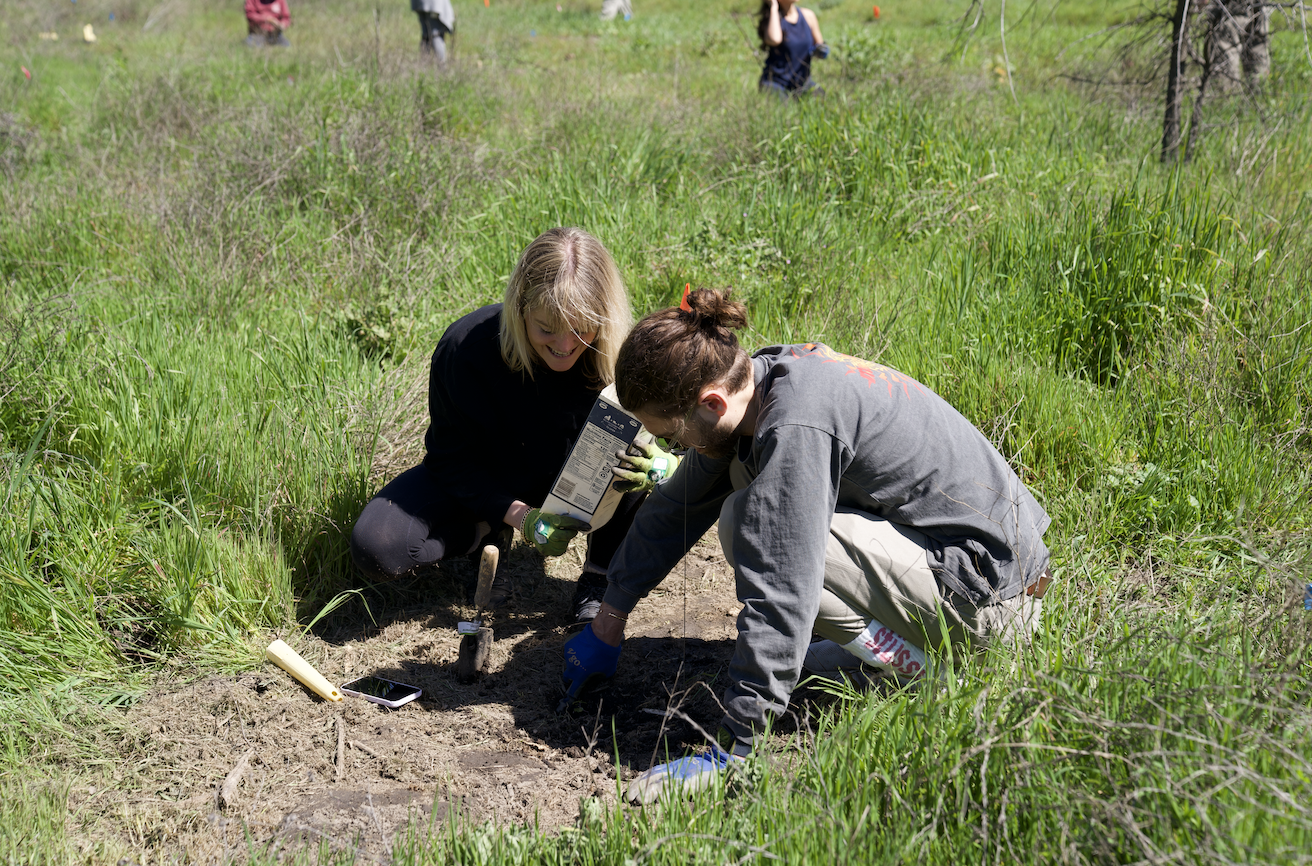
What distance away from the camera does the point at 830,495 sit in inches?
77.9

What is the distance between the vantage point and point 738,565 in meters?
2.02

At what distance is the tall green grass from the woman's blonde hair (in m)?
0.88

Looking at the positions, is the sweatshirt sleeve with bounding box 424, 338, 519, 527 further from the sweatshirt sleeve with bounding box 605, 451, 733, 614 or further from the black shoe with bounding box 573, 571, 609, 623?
the sweatshirt sleeve with bounding box 605, 451, 733, 614

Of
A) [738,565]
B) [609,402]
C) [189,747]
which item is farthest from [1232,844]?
[189,747]

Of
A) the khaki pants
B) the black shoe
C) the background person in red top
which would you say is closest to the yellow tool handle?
the black shoe

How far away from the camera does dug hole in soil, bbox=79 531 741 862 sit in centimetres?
211

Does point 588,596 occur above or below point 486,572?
below

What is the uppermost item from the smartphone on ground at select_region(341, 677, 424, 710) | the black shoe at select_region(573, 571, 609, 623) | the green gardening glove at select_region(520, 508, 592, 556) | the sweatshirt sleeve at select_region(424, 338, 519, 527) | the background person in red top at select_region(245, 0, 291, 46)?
the background person in red top at select_region(245, 0, 291, 46)

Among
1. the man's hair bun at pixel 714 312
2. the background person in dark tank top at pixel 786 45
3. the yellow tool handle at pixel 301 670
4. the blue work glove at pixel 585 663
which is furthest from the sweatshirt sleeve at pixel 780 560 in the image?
the background person in dark tank top at pixel 786 45

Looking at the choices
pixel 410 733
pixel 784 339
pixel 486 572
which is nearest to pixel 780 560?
pixel 486 572

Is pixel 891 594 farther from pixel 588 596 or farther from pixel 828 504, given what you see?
pixel 588 596

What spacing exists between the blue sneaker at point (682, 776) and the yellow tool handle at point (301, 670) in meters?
1.03

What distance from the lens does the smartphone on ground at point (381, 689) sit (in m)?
2.64

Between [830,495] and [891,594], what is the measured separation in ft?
1.31
